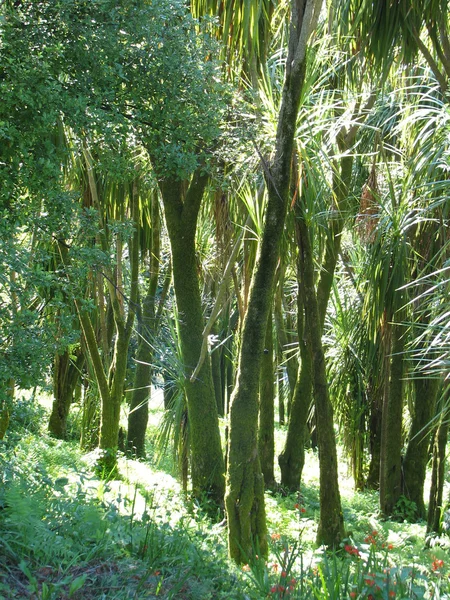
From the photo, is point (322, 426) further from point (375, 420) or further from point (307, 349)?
point (375, 420)

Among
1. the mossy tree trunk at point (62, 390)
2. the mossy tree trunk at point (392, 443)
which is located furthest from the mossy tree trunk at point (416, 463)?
the mossy tree trunk at point (62, 390)

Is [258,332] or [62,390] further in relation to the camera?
[62,390]

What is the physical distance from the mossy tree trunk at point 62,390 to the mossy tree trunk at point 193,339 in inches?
241

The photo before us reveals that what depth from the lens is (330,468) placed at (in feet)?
19.9

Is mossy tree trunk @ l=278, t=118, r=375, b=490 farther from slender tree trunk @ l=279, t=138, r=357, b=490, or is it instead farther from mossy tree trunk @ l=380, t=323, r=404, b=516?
mossy tree trunk @ l=380, t=323, r=404, b=516

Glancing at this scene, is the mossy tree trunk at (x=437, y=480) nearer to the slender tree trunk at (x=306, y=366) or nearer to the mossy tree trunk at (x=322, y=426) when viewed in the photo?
the mossy tree trunk at (x=322, y=426)

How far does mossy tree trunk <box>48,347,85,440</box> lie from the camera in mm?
12906

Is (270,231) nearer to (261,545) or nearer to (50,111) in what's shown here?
(50,111)

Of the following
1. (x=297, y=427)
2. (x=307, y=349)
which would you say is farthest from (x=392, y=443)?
(x=307, y=349)

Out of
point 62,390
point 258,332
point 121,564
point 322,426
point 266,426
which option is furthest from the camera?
point 62,390

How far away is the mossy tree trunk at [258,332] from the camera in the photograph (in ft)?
16.1

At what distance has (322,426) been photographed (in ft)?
20.0

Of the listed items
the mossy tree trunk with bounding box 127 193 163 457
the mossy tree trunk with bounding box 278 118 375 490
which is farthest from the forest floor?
the mossy tree trunk with bounding box 127 193 163 457

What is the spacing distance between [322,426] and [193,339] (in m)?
1.68
